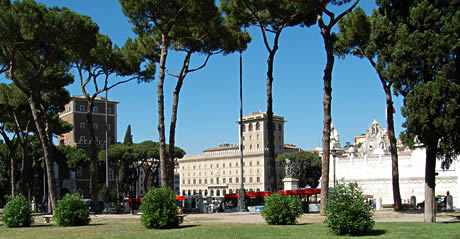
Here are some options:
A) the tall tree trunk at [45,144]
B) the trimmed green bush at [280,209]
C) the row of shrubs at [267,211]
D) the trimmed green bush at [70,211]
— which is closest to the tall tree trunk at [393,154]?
the row of shrubs at [267,211]

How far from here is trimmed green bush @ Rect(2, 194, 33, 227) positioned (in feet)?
59.6

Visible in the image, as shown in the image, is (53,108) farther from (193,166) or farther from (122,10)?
(193,166)

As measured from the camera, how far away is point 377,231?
12125 mm

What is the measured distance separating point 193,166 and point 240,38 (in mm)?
85969

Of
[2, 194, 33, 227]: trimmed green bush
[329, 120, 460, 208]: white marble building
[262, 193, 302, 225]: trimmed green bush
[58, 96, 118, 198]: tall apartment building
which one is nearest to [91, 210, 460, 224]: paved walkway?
[262, 193, 302, 225]: trimmed green bush

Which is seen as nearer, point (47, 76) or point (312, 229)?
point (312, 229)

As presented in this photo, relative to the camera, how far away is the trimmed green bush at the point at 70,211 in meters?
17.1

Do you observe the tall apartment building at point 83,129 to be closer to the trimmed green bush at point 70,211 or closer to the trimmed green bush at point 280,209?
the trimmed green bush at point 70,211

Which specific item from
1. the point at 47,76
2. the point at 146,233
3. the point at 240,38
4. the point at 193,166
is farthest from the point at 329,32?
the point at 193,166

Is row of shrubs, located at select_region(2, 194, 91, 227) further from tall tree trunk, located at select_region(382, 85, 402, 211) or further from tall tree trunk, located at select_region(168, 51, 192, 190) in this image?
tall tree trunk, located at select_region(382, 85, 402, 211)

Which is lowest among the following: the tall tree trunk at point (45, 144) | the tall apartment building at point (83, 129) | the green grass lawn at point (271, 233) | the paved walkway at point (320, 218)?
the paved walkway at point (320, 218)

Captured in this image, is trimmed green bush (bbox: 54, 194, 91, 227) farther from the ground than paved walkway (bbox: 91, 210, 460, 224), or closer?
farther from the ground

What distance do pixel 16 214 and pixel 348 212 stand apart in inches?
480

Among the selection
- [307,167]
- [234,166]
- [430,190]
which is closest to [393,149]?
[430,190]
